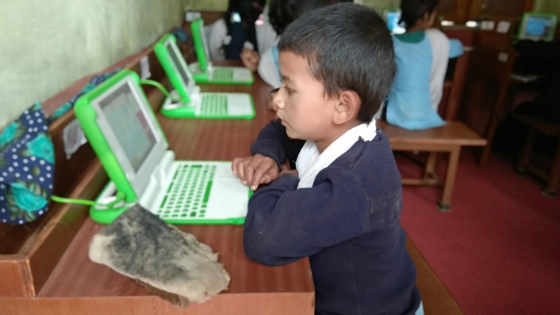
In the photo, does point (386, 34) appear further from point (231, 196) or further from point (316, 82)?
point (231, 196)

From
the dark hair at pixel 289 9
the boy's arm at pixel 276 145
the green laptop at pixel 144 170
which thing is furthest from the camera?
the dark hair at pixel 289 9

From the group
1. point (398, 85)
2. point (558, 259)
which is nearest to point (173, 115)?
point (398, 85)

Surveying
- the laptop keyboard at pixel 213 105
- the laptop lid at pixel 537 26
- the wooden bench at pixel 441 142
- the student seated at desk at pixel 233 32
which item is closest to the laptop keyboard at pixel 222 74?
the laptop keyboard at pixel 213 105

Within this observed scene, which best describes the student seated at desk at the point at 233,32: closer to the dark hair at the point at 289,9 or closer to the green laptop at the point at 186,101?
the dark hair at the point at 289,9

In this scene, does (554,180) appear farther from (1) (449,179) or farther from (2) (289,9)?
(2) (289,9)

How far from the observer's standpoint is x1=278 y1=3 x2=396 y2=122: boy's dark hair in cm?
72

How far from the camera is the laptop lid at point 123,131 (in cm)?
75

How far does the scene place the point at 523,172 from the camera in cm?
301

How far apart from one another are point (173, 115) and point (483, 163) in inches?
94.9

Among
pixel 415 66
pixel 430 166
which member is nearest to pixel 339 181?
pixel 415 66

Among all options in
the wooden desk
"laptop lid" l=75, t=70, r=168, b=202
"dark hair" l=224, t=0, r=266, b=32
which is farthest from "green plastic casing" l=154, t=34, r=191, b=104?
"dark hair" l=224, t=0, r=266, b=32

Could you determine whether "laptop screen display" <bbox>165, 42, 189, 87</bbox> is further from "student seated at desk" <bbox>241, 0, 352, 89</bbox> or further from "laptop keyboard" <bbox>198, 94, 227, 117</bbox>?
"student seated at desk" <bbox>241, 0, 352, 89</bbox>

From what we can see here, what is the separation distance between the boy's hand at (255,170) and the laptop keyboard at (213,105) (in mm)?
570

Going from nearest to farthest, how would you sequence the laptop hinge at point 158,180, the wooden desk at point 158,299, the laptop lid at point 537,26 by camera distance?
the wooden desk at point 158,299 < the laptop hinge at point 158,180 < the laptop lid at point 537,26
